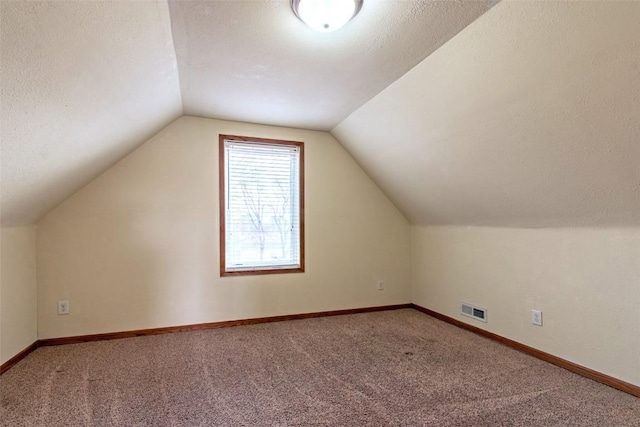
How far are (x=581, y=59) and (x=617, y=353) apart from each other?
6.14 ft

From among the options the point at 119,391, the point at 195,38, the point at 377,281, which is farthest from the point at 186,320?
the point at 195,38

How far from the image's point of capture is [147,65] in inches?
79.8

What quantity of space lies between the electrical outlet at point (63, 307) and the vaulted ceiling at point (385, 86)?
79 centimetres

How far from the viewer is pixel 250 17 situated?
1781 millimetres

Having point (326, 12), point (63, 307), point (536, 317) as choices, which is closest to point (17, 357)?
point (63, 307)

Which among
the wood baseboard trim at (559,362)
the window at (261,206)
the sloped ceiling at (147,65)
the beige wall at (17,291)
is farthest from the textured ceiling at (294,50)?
the wood baseboard trim at (559,362)

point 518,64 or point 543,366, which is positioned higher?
point 518,64

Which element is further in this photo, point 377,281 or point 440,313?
point 377,281

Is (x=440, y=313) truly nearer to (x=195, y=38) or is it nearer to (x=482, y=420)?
(x=482, y=420)

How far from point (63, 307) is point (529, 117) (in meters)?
3.88

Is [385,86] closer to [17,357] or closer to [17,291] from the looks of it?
[17,291]

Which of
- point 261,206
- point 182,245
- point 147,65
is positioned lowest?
point 182,245

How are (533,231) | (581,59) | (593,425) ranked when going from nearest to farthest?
(581,59) < (593,425) < (533,231)

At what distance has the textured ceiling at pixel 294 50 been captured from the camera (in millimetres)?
1723
